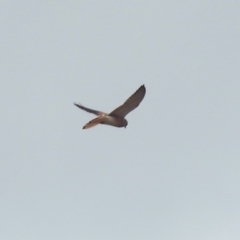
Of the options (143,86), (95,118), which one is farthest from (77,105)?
(143,86)

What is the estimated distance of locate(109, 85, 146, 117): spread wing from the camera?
96.1 feet

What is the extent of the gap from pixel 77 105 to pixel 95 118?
0.91 metres

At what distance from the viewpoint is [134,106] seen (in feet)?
97.8

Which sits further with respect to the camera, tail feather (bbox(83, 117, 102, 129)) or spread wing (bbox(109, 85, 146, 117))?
spread wing (bbox(109, 85, 146, 117))

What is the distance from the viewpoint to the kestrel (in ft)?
96.1

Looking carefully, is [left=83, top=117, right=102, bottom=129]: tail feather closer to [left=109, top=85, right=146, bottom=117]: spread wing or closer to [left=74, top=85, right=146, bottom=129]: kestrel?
[left=74, top=85, right=146, bottom=129]: kestrel

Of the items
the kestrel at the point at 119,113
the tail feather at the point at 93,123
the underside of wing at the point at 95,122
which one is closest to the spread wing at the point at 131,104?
the kestrel at the point at 119,113

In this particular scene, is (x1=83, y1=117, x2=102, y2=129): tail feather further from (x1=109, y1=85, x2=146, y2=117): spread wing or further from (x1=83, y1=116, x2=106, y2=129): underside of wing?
(x1=109, y1=85, x2=146, y2=117): spread wing

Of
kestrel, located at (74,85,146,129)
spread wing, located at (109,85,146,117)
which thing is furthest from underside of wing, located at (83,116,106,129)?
spread wing, located at (109,85,146,117)

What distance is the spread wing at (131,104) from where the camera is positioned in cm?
2930

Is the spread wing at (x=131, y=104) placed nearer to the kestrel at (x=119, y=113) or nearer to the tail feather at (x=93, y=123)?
the kestrel at (x=119, y=113)

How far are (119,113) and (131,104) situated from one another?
2.48 ft

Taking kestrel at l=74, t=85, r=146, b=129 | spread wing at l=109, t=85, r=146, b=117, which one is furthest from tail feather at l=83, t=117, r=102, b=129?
spread wing at l=109, t=85, r=146, b=117

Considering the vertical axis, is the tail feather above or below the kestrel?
below
